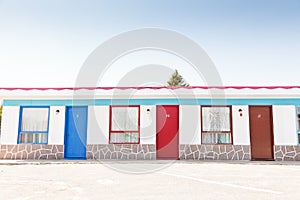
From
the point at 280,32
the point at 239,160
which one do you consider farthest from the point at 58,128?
the point at 280,32

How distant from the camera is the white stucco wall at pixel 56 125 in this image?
12531 millimetres

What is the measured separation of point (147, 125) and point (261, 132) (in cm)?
503

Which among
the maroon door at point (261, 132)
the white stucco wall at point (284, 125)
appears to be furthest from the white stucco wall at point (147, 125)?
the white stucco wall at point (284, 125)

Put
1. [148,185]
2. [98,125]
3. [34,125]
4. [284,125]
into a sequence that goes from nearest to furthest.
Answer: [148,185]
[284,125]
[98,125]
[34,125]

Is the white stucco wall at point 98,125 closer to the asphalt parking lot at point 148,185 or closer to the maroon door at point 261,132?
the asphalt parking lot at point 148,185

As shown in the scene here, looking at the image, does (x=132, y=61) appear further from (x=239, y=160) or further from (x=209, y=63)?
(x=239, y=160)

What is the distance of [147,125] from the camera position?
40.8 feet

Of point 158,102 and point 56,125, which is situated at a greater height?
point 158,102

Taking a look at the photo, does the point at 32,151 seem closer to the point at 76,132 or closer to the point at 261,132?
the point at 76,132

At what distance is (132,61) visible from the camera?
18688mm

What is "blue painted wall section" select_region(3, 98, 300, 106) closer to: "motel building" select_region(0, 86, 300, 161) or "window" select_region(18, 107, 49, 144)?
"motel building" select_region(0, 86, 300, 161)

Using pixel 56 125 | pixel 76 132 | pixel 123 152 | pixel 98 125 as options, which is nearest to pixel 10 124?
pixel 56 125

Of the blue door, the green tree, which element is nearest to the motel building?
the blue door

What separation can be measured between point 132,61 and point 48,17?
6.44 m
